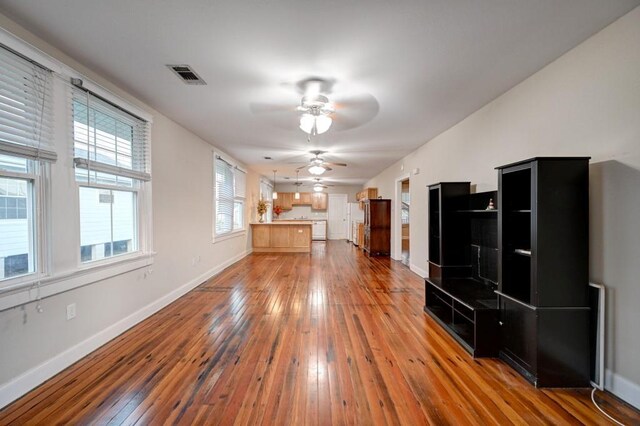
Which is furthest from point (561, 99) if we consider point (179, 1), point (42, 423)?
point (42, 423)

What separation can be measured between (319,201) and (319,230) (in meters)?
1.32

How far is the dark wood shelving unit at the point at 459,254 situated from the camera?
288cm

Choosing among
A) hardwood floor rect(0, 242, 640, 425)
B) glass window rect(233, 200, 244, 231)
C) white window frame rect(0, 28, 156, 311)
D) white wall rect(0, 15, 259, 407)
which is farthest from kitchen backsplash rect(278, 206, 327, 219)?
white window frame rect(0, 28, 156, 311)

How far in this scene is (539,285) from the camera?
6.56 ft

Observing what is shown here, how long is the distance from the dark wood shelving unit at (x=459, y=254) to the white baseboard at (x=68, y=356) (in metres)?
3.39

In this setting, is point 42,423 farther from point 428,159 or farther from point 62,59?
point 428,159

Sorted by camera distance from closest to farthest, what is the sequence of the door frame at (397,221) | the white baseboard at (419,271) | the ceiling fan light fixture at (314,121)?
the ceiling fan light fixture at (314,121) < the white baseboard at (419,271) < the door frame at (397,221)

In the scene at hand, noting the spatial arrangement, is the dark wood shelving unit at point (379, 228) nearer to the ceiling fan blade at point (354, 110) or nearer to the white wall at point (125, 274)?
the ceiling fan blade at point (354, 110)

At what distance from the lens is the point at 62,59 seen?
2.26 metres

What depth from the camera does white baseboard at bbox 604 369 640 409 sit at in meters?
1.74

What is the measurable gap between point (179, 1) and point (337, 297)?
3.65m

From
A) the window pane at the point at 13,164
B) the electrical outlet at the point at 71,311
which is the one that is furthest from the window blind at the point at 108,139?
the electrical outlet at the point at 71,311

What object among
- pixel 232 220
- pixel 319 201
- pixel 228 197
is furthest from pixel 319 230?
pixel 228 197

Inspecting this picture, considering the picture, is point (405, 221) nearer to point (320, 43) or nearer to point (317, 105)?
point (317, 105)
